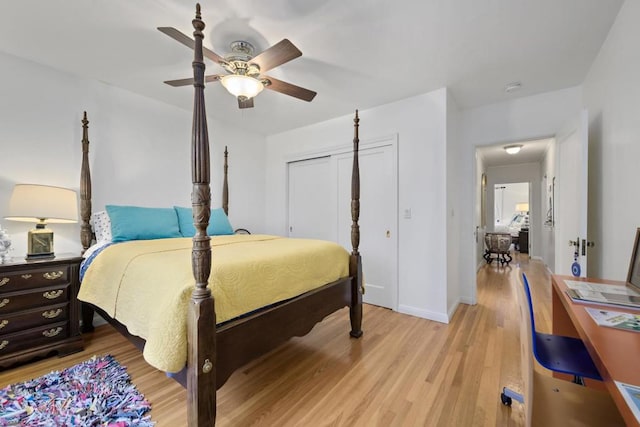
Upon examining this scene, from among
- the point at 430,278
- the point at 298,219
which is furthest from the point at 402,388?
the point at 298,219

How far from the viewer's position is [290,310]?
1802 millimetres

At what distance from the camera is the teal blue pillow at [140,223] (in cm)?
241

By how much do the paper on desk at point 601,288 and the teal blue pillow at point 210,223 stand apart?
9.92 feet

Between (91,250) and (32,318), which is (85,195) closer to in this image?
(91,250)

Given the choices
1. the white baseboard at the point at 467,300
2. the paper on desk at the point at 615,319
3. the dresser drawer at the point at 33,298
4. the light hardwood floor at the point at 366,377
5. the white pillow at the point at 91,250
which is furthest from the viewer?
the white baseboard at the point at 467,300

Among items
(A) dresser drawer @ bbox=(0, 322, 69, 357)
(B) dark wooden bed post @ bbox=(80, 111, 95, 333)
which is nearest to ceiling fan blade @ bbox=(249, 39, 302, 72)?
(B) dark wooden bed post @ bbox=(80, 111, 95, 333)

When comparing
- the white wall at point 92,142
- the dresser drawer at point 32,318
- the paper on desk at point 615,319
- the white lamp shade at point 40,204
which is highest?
the white wall at point 92,142

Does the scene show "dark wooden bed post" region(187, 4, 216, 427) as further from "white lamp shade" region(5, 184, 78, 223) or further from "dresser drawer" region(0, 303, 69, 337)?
"white lamp shade" region(5, 184, 78, 223)

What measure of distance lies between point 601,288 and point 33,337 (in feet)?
12.2

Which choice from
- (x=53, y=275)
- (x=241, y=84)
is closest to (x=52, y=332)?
(x=53, y=275)

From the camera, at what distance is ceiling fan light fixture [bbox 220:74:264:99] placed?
1930mm

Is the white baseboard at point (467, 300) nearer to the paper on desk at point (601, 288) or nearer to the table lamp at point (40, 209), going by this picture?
the paper on desk at point (601, 288)

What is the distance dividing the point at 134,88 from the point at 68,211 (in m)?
1.46

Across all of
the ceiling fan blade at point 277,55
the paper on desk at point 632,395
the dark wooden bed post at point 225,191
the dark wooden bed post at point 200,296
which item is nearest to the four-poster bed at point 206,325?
the dark wooden bed post at point 200,296
